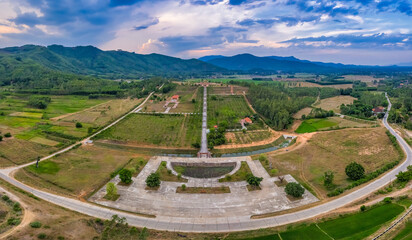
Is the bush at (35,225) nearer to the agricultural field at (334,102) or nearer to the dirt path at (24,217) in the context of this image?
the dirt path at (24,217)

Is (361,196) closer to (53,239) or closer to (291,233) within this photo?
(291,233)

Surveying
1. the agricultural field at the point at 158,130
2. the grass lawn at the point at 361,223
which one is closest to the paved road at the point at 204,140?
the agricultural field at the point at 158,130

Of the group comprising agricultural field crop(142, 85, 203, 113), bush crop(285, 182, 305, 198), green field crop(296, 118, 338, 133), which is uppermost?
agricultural field crop(142, 85, 203, 113)

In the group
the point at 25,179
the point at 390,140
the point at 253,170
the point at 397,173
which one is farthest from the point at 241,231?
the point at 390,140

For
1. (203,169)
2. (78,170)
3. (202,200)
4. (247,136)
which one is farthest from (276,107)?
(78,170)

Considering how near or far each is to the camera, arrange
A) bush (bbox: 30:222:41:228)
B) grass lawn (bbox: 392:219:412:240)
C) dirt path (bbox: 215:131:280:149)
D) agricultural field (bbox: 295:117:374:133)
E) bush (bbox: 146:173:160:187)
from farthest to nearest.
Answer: agricultural field (bbox: 295:117:374:133) < dirt path (bbox: 215:131:280:149) < bush (bbox: 146:173:160:187) < bush (bbox: 30:222:41:228) < grass lawn (bbox: 392:219:412:240)

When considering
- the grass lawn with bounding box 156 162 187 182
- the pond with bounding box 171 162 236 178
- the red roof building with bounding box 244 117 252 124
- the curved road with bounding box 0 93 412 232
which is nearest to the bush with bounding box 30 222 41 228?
the curved road with bounding box 0 93 412 232

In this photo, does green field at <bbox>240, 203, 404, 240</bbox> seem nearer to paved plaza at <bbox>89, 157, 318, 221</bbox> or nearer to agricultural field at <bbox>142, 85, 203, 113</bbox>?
paved plaza at <bbox>89, 157, 318, 221</bbox>
